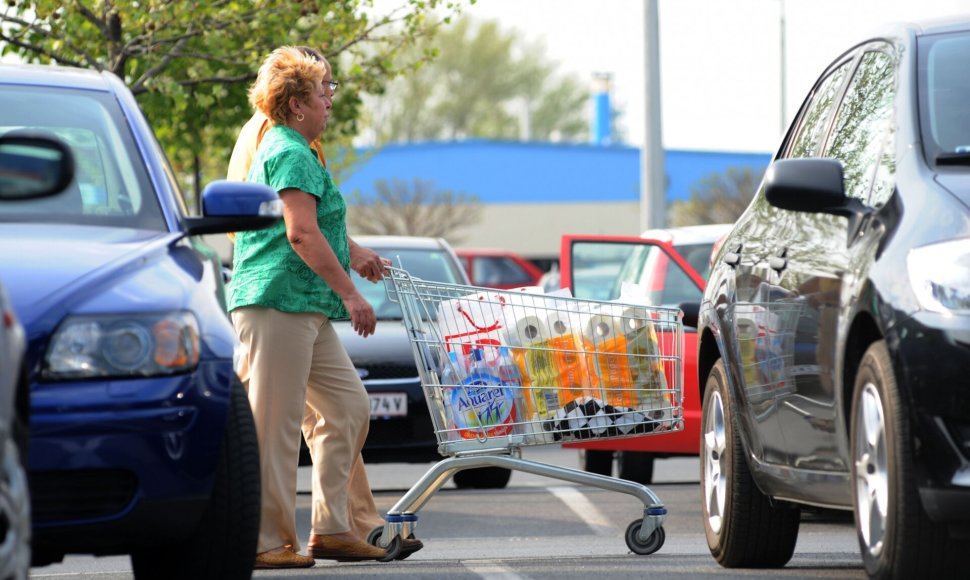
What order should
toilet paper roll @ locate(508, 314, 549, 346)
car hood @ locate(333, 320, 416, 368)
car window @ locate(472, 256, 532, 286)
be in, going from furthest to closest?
car window @ locate(472, 256, 532, 286) < car hood @ locate(333, 320, 416, 368) < toilet paper roll @ locate(508, 314, 549, 346)

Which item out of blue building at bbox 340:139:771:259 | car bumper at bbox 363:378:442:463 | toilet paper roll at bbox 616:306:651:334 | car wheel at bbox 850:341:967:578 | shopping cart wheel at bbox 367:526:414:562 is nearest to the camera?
car wheel at bbox 850:341:967:578

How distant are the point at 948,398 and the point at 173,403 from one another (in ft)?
→ 5.99

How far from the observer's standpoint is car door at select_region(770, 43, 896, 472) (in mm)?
4945

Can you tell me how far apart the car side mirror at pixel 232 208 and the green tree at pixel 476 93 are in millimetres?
71125

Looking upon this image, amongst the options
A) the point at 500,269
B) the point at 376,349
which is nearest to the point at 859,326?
the point at 376,349

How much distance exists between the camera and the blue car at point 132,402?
13.5 ft

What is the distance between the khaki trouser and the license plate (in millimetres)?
3197

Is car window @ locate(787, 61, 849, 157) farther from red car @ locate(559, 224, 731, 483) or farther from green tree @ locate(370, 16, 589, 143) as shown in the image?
green tree @ locate(370, 16, 589, 143)

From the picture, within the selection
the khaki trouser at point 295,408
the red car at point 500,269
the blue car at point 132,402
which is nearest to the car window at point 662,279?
the khaki trouser at point 295,408

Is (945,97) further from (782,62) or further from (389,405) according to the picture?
(782,62)

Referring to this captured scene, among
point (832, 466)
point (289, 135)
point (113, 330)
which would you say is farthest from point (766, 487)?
point (113, 330)

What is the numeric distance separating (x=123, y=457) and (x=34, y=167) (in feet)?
2.29

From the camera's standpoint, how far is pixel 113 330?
13.7 ft

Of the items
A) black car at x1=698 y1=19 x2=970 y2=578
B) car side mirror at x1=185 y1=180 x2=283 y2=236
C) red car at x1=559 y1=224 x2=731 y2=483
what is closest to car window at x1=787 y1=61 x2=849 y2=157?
black car at x1=698 y1=19 x2=970 y2=578
